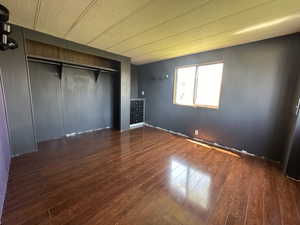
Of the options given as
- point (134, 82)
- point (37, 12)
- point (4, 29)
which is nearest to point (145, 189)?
point (4, 29)

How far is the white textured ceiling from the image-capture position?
153 centimetres

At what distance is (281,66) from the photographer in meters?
2.32

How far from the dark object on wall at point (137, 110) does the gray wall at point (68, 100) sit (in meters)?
0.73

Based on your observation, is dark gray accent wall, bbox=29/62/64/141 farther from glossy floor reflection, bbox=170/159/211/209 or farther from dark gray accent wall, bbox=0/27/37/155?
glossy floor reflection, bbox=170/159/211/209

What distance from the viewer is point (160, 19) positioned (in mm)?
1835

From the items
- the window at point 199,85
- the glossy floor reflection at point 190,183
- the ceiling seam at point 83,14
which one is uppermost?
the ceiling seam at point 83,14

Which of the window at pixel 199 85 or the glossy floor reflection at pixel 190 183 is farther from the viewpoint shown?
the window at pixel 199 85

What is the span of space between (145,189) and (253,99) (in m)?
2.73

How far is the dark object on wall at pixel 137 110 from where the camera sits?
4.54 meters

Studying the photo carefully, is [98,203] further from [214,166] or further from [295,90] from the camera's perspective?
[295,90]

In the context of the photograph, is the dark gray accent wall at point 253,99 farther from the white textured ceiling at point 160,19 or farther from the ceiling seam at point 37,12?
the ceiling seam at point 37,12

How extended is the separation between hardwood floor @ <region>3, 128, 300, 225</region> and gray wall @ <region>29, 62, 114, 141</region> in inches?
29.6

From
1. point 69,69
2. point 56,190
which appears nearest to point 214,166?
point 56,190

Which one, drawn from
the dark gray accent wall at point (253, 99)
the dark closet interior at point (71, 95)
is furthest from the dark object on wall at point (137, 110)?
the dark gray accent wall at point (253, 99)
